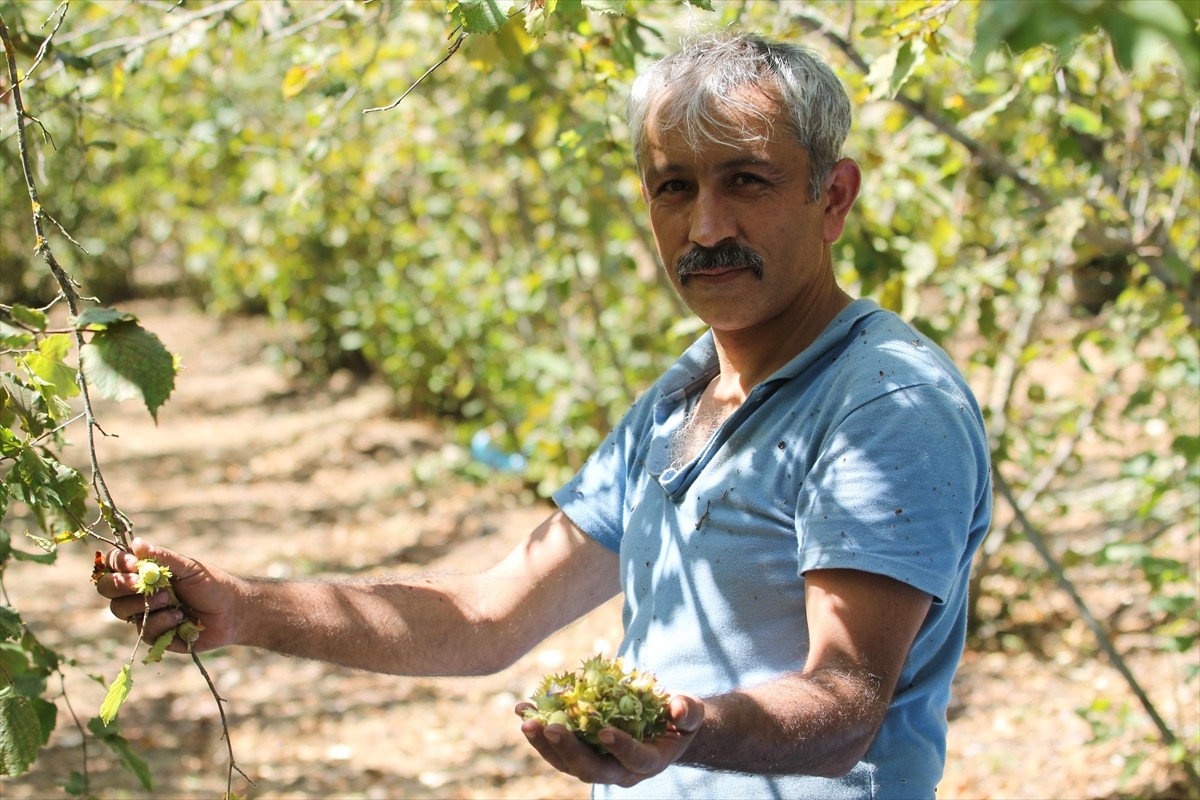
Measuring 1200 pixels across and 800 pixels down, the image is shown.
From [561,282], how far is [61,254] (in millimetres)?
7381

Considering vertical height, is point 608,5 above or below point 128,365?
above

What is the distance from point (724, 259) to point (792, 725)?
0.69 meters

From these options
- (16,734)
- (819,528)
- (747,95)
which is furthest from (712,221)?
(16,734)

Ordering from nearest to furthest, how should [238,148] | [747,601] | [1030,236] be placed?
[747,601], [1030,236], [238,148]

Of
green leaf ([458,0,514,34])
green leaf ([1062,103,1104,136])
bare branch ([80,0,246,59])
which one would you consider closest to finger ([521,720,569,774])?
green leaf ([458,0,514,34])

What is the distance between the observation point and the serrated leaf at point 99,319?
1264mm

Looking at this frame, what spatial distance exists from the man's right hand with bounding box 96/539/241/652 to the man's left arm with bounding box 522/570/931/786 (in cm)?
71

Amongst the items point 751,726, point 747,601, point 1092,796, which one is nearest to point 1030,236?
point 1092,796

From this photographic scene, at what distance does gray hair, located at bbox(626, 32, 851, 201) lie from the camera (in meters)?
1.66

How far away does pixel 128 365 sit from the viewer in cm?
130

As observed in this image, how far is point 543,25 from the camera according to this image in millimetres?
1783

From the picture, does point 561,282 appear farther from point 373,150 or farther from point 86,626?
point 86,626

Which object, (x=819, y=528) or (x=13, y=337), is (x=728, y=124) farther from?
(x=13, y=337)

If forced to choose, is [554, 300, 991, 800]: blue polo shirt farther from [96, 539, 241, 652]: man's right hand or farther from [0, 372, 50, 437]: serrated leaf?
[0, 372, 50, 437]: serrated leaf
